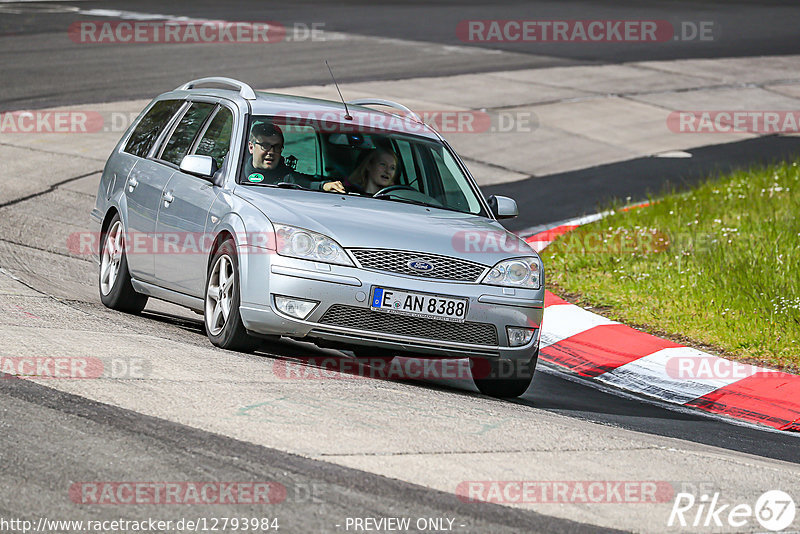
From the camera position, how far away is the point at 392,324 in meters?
7.14

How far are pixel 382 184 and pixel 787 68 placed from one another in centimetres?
1927

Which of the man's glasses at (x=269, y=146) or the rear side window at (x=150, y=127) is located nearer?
the man's glasses at (x=269, y=146)

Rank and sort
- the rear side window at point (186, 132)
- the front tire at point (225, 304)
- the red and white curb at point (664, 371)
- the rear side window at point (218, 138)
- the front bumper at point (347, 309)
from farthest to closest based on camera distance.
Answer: the rear side window at point (186, 132), the rear side window at point (218, 138), the red and white curb at point (664, 371), the front tire at point (225, 304), the front bumper at point (347, 309)

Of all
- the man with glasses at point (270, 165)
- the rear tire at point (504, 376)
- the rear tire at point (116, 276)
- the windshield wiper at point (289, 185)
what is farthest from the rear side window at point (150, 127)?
the rear tire at point (504, 376)

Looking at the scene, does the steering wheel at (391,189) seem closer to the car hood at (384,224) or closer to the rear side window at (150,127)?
the car hood at (384,224)

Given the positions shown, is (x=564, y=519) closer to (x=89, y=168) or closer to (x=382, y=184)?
(x=382, y=184)

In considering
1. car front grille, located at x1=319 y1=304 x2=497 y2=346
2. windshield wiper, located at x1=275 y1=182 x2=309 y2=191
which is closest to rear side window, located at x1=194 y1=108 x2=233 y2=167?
windshield wiper, located at x1=275 y1=182 x2=309 y2=191

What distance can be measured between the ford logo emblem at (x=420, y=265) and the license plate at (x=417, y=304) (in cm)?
15

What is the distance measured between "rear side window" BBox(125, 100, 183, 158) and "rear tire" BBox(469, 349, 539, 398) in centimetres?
306

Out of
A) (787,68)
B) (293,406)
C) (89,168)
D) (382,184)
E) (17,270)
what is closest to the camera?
(293,406)

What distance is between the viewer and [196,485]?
4.75 metres

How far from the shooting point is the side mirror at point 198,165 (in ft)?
26.0

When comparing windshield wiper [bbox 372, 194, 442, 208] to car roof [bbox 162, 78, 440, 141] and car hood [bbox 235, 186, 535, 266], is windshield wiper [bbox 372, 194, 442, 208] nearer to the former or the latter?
car hood [bbox 235, 186, 535, 266]

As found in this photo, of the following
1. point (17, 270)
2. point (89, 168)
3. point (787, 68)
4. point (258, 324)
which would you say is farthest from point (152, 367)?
point (787, 68)
